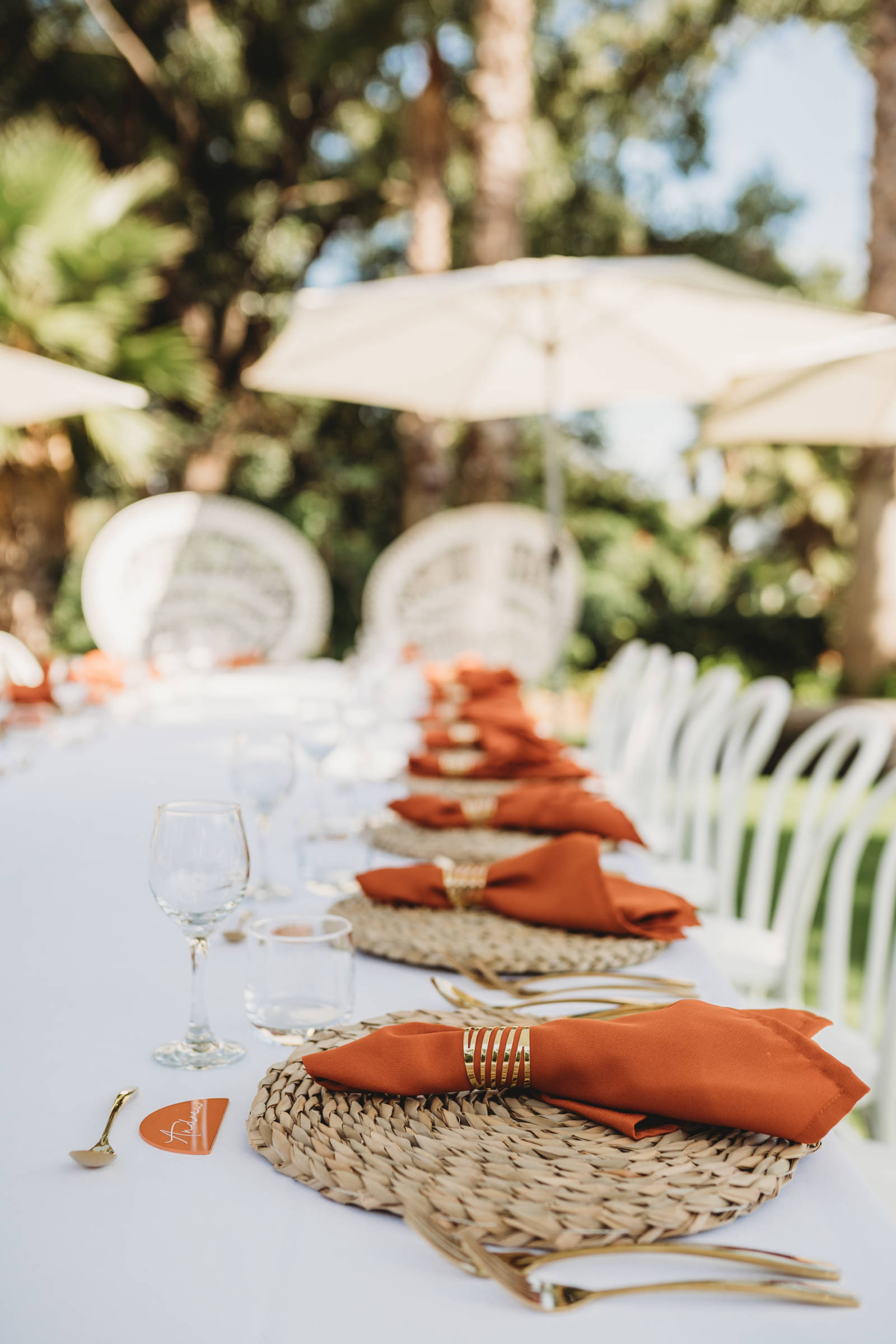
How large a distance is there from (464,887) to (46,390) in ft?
13.4

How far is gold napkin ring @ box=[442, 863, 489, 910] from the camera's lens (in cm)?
133

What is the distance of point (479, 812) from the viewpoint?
5.81 feet

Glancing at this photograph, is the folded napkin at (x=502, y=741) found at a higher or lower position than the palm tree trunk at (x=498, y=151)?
lower

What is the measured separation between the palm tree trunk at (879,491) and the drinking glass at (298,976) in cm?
691

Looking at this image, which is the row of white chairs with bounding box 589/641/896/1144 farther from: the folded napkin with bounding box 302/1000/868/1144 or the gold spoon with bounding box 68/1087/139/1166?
the gold spoon with bounding box 68/1087/139/1166

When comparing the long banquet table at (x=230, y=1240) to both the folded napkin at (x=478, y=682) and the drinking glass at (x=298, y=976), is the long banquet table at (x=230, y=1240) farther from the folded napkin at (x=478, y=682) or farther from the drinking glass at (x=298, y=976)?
the folded napkin at (x=478, y=682)

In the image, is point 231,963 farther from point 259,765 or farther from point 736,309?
point 736,309

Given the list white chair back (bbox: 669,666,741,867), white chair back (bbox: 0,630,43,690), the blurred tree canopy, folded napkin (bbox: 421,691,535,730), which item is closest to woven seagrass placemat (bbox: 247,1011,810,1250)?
folded napkin (bbox: 421,691,535,730)

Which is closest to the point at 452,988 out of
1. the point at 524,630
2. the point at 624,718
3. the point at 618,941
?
the point at 618,941

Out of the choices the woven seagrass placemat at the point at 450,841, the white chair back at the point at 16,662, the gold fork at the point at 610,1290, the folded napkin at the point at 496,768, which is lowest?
the gold fork at the point at 610,1290

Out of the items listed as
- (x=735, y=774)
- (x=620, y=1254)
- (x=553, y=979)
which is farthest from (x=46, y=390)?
(x=620, y=1254)

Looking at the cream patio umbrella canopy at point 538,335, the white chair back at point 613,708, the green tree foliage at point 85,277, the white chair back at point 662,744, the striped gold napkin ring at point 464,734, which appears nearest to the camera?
the striped gold napkin ring at point 464,734

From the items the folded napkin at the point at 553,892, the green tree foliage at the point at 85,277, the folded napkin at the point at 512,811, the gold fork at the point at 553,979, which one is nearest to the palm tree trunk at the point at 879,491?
the green tree foliage at the point at 85,277

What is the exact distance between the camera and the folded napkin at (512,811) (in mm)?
1738
